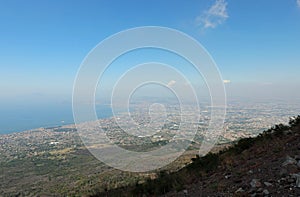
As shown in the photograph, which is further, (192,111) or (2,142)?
(2,142)

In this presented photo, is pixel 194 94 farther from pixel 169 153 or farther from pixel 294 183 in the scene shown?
pixel 169 153

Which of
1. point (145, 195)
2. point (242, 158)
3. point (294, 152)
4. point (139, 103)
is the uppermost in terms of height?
point (139, 103)

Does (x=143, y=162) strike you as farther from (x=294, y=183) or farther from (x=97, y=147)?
(x=294, y=183)

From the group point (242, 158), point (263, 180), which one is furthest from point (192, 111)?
point (263, 180)

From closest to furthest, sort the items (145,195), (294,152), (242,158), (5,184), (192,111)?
(294,152)
(145,195)
(242,158)
(192,111)
(5,184)

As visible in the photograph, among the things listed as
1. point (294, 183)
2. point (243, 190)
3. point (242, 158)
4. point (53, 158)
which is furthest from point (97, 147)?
point (53, 158)

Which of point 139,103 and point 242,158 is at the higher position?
point 139,103

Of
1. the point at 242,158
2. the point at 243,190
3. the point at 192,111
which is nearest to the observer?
the point at 243,190
